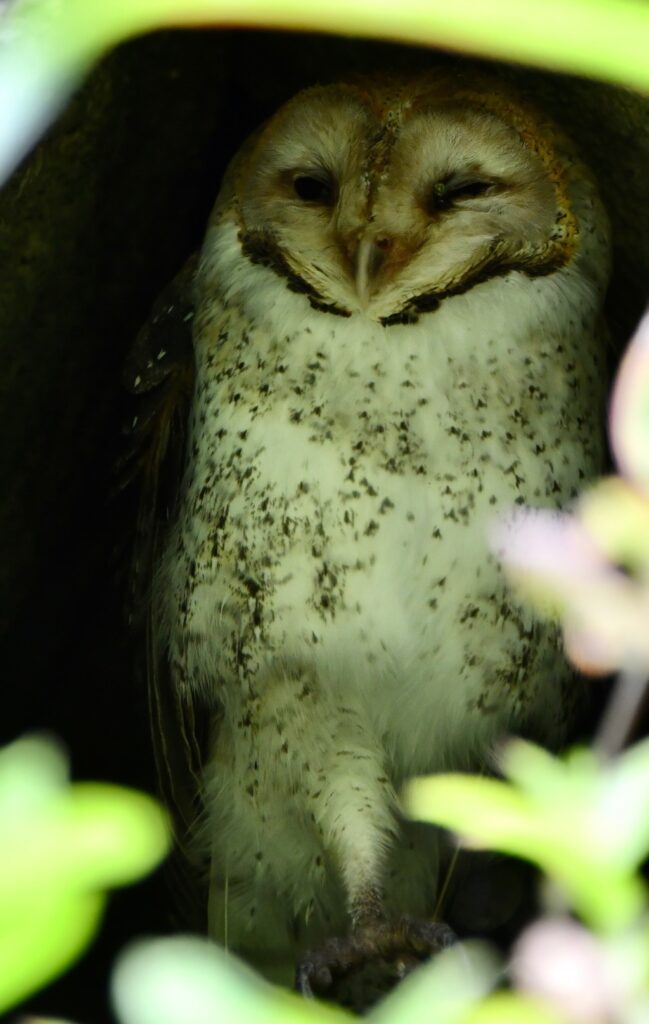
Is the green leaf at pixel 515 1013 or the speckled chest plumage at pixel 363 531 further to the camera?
the speckled chest plumage at pixel 363 531

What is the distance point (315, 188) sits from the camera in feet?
5.35

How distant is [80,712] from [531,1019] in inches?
47.1

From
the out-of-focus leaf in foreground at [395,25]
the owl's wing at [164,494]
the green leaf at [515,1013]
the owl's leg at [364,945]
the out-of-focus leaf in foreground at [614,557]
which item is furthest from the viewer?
the owl's wing at [164,494]

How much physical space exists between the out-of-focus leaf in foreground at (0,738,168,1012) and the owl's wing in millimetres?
794

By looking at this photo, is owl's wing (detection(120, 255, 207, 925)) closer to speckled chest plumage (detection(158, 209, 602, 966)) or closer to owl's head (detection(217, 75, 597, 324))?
speckled chest plumage (detection(158, 209, 602, 966))

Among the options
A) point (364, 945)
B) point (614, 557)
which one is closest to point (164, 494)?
point (364, 945)

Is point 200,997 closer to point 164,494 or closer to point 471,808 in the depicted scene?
point 471,808

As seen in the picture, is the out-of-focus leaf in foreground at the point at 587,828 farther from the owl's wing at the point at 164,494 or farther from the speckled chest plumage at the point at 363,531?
the owl's wing at the point at 164,494

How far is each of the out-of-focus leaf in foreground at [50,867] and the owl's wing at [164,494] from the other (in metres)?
0.79

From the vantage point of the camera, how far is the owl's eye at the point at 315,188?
1611 mm

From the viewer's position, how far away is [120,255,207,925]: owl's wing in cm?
177

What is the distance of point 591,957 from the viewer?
3.19ft

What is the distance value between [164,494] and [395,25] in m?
1.07

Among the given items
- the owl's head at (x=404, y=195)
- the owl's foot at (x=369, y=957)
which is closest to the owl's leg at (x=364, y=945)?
the owl's foot at (x=369, y=957)
